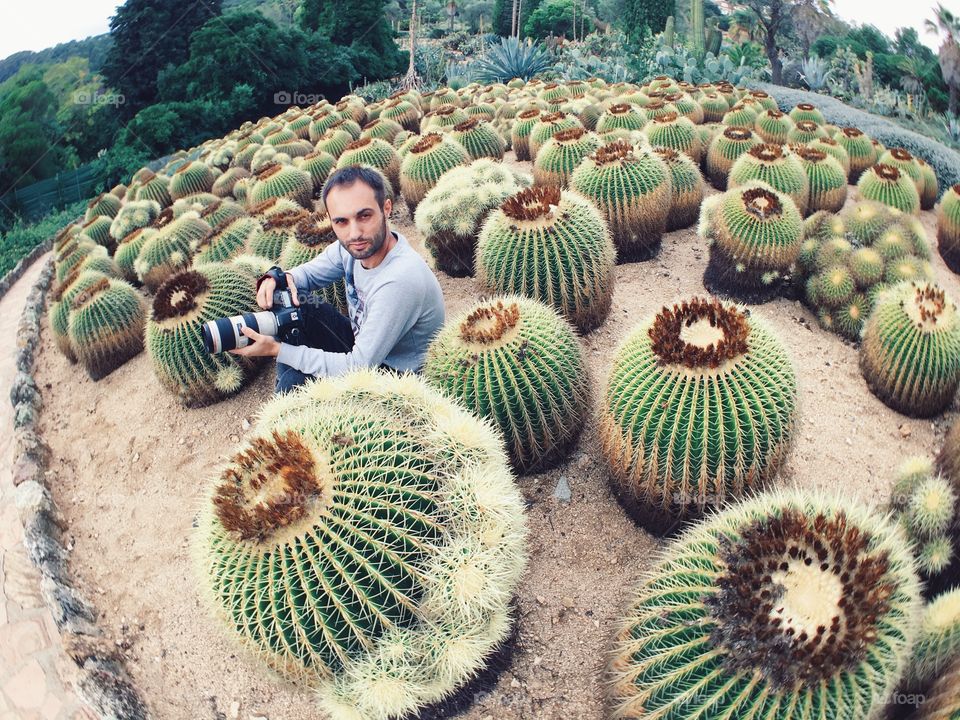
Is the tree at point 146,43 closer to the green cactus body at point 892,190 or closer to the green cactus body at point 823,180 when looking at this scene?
the green cactus body at point 823,180

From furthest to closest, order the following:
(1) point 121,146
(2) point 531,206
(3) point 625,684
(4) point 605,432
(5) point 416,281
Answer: (1) point 121,146 → (2) point 531,206 → (5) point 416,281 → (4) point 605,432 → (3) point 625,684

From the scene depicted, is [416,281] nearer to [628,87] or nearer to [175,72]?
[628,87]

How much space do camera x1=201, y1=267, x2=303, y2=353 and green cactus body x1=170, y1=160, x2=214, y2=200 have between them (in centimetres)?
790

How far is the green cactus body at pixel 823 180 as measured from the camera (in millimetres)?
6785

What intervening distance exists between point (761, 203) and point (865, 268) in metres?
1.03

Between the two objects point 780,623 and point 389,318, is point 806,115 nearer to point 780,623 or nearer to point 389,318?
point 389,318

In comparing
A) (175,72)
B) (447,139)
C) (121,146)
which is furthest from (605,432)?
(175,72)

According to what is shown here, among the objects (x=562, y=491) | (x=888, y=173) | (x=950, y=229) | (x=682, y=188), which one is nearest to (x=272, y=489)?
(x=562, y=491)

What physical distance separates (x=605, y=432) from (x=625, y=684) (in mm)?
1376

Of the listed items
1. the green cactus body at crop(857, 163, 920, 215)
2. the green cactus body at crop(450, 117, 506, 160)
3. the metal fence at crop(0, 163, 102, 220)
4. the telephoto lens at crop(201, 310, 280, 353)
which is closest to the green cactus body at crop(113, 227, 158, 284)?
the green cactus body at crop(450, 117, 506, 160)

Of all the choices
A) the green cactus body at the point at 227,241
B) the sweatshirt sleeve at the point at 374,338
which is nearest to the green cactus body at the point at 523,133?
the green cactus body at the point at 227,241

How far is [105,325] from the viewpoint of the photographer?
20.4 ft

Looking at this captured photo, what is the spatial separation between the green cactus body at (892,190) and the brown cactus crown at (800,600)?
260 inches

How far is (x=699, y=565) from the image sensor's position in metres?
2.04
